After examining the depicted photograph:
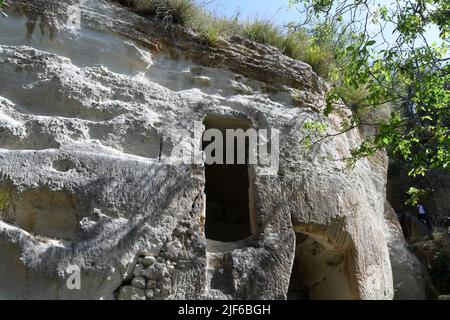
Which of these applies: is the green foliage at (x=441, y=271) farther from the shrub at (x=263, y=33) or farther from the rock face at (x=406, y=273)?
the shrub at (x=263, y=33)

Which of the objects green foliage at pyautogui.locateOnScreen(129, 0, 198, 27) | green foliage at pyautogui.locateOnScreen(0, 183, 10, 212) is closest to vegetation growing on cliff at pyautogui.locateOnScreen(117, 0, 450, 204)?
green foliage at pyautogui.locateOnScreen(129, 0, 198, 27)

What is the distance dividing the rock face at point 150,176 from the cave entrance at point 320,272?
0.05 feet

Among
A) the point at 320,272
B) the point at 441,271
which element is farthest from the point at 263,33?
the point at 441,271

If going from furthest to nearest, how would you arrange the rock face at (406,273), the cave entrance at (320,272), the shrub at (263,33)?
the rock face at (406,273) → the shrub at (263,33) → the cave entrance at (320,272)

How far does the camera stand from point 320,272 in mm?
5578

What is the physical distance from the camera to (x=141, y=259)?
159 inches

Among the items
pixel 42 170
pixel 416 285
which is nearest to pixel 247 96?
pixel 42 170

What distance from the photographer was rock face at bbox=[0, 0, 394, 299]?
3.95 metres

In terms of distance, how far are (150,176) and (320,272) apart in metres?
2.27

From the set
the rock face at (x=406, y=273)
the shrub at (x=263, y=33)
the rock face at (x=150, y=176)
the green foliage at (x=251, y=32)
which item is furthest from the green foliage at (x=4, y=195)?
the rock face at (x=406, y=273)

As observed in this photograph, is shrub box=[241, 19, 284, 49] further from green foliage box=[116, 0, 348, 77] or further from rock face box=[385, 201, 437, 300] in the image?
rock face box=[385, 201, 437, 300]

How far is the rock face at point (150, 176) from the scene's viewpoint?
3.95 metres
